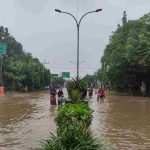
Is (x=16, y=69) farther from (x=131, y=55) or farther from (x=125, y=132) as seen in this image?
(x=125, y=132)

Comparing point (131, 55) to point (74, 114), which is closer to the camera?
point (74, 114)

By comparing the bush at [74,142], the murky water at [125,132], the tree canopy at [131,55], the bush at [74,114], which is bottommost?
the murky water at [125,132]

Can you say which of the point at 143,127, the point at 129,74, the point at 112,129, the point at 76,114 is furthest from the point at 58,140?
the point at 129,74

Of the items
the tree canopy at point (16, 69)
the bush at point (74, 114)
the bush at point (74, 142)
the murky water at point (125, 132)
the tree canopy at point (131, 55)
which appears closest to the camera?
the bush at point (74, 142)

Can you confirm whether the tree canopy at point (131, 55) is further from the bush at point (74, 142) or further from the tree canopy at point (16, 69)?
the bush at point (74, 142)

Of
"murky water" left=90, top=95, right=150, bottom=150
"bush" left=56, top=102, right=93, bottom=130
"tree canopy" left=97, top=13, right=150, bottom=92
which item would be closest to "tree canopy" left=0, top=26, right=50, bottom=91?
"tree canopy" left=97, top=13, right=150, bottom=92

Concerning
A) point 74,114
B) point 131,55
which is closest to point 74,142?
point 74,114

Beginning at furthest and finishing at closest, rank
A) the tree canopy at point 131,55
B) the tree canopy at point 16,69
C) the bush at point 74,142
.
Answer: the tree canopy at point 16,69
the tree canopy at point 131,55
the bush at point 74,142

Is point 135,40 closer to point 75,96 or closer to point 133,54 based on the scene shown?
point 133,54

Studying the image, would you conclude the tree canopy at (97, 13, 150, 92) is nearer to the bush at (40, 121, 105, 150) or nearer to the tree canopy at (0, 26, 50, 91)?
the tree canopy at (0, 26, 50, 91)

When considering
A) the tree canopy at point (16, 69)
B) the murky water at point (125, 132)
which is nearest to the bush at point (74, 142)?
the murky water at point (125, 132)

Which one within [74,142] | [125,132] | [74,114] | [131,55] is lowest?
[125,132]

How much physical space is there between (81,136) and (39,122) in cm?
1435

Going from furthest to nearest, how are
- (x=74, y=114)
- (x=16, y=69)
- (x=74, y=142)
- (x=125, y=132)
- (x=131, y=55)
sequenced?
(x=16, y=69), (x=131, y=55), (x=125, y=132), (x=74, y=114), (x=74, y=142)
